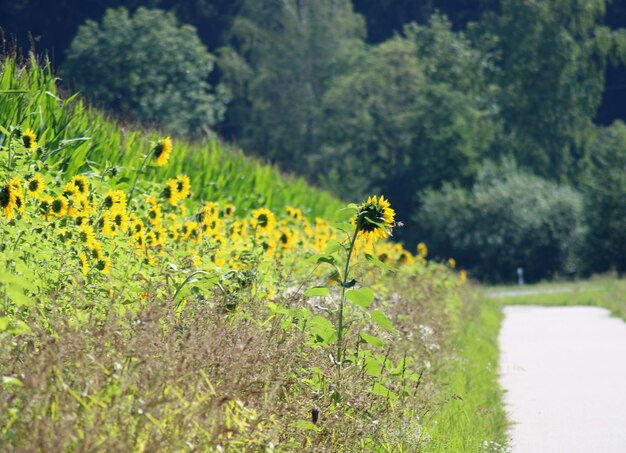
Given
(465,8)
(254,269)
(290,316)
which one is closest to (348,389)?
(290,316)

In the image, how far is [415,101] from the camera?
161 feet

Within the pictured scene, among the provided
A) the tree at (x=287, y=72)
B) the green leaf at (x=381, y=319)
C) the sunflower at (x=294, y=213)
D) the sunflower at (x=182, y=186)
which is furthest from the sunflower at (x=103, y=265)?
the tree at (x=287, y=72)

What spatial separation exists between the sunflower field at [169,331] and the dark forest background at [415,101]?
100 feet

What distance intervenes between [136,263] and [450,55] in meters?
45.2

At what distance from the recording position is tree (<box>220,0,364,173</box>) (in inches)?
2079

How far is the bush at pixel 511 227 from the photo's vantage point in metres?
39.9

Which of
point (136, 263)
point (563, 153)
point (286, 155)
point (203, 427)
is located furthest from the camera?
point (286, 155)

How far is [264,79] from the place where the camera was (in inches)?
2079

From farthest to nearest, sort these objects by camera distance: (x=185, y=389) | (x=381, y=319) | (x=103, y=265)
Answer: (x=103, y=265), (x=381, y=319), (x=185, y=389)

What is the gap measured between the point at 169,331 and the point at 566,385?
5853 mm

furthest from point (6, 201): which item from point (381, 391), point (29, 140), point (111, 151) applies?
point (111, 151)

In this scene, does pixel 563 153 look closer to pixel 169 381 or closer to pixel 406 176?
pixel 406 176

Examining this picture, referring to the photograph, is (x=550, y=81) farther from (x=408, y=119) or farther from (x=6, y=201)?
(x=6, y=201)

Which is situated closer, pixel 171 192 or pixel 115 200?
pixel 115 200
